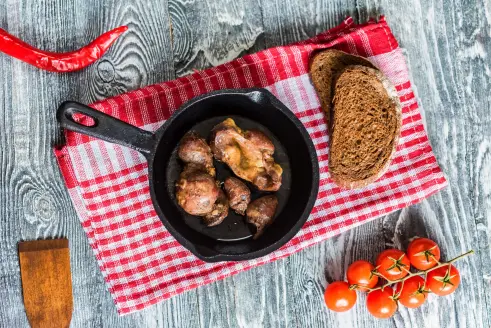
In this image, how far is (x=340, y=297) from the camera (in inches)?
70.6

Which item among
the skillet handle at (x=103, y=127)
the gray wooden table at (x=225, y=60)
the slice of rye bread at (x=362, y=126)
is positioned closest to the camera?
the skillet handle at (x=103, y=127)

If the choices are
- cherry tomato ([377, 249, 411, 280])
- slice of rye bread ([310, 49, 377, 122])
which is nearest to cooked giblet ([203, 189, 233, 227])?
slice of rye bread ([310, 49, 377, 122])

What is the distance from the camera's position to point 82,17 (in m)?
1.86

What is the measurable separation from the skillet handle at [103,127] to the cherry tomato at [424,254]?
3.06 ft

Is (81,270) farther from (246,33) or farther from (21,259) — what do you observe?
(246,33)

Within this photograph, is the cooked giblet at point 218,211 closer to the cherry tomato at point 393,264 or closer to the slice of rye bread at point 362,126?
the slice of rye bread at point 362,126

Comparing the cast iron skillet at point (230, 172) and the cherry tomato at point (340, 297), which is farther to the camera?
the cherry tomato at point (340, 297)

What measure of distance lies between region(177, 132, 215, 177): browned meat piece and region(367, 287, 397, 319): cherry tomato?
671 mm

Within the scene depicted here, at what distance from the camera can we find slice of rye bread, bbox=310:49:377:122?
69.7 inches

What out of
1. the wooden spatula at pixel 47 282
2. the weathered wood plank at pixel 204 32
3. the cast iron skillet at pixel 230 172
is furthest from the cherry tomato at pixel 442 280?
the wooden spatula at pixel 47 282

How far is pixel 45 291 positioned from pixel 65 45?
2.66 ft

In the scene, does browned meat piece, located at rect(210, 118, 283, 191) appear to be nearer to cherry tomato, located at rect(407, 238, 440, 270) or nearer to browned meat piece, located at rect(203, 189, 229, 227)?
browned meat piece, located at rect(203, 189, 229, 227)

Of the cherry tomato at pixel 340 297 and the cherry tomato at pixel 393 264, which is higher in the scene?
the cherry tomato at pixel 393 264

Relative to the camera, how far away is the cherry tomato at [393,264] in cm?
176
